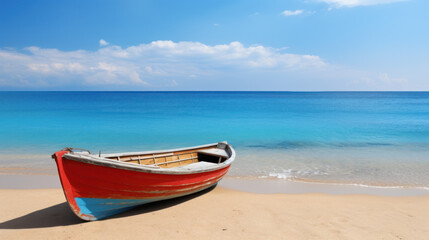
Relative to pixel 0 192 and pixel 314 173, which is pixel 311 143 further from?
pixel 0 192

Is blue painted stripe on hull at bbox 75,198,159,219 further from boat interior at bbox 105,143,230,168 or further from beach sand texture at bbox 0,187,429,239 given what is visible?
boat interior at bbox 105,143,230,168

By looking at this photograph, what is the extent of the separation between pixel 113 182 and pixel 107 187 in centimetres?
17

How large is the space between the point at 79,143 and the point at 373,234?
713 inches

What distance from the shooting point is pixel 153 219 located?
6.44 metres

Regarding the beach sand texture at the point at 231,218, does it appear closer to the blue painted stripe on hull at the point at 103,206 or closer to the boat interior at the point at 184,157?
the blue painted stripe on hull at the point at 103,206

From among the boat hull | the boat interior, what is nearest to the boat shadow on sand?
the boat hull

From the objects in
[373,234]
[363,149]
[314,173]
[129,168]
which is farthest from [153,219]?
[363,149]

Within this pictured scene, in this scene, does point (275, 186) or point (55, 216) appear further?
point (275, 186)

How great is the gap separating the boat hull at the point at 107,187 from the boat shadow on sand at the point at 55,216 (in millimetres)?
331

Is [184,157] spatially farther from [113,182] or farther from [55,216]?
[55,216]

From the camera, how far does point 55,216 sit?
21.4 ft

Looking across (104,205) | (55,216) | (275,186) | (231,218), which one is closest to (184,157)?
(275,186)

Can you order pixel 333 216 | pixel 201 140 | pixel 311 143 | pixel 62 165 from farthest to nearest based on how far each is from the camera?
1. pixel 201 140
2. pixel 311 143
3. pixel 333 216
4. pixel 62 165

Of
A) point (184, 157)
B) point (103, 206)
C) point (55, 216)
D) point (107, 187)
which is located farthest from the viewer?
point (184, 157)
